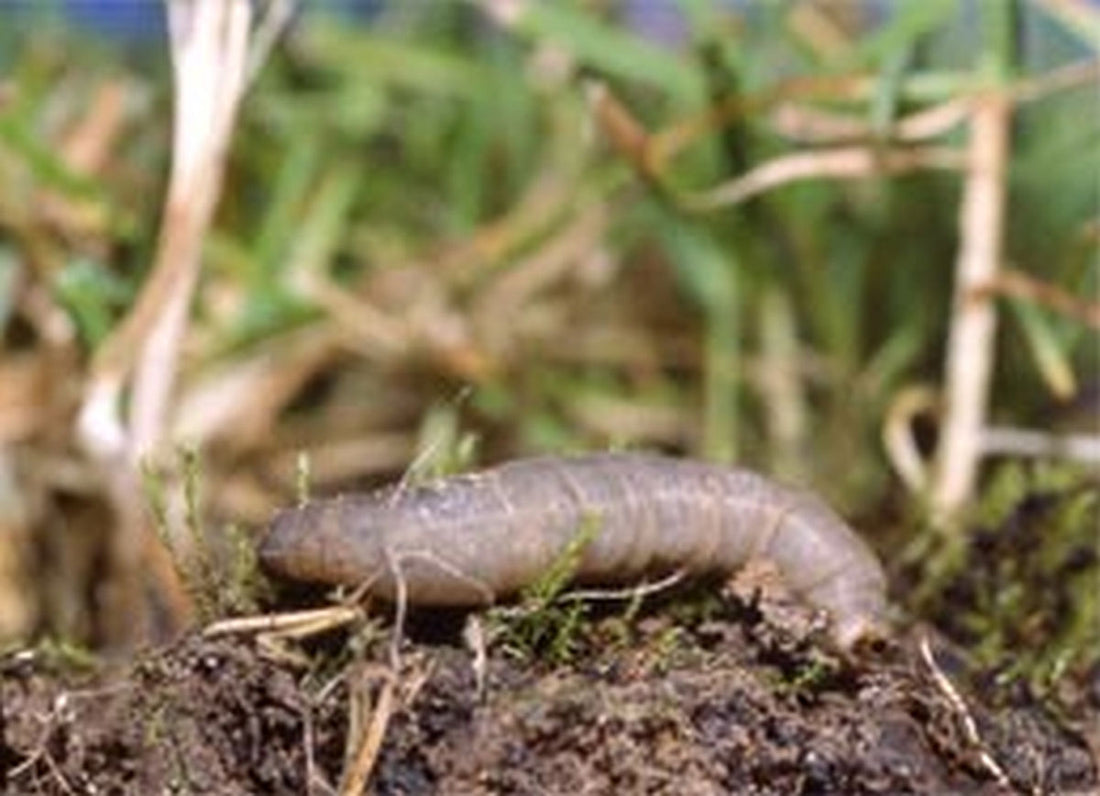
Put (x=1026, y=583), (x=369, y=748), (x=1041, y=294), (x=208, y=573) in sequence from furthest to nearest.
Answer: (x=1041, y=294), (x=1026, y=583), (x=208, y=573), (x=369, y=748)

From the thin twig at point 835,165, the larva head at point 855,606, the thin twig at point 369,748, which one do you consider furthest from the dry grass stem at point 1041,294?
the thin twig at point 369,748

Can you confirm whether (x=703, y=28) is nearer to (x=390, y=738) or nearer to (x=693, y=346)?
(x=693, y=346)

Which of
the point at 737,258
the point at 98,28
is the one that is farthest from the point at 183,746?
the point at 98,28

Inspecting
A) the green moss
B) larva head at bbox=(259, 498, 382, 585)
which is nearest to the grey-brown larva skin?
larva head at bbox=(259, 498, 382, 585)

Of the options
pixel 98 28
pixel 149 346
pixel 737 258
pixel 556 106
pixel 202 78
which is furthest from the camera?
pixel 98 28

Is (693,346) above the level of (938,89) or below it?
below

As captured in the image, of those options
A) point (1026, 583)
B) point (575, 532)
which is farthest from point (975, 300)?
point (575, 532)

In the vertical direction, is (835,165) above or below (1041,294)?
above

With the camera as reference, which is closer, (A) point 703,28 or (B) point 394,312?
(A) point 703,28

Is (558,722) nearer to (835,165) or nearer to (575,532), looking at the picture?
(575,532)
